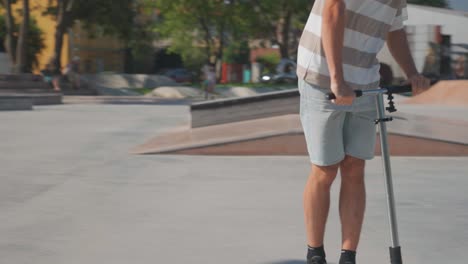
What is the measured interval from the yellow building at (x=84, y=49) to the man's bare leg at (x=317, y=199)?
1800 inches

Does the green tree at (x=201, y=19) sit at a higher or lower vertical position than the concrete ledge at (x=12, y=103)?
higher

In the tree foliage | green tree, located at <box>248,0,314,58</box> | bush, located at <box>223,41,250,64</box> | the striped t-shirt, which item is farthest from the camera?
bush, located at <box>223,41,250,64</box>

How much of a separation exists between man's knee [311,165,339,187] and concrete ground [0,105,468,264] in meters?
0.72

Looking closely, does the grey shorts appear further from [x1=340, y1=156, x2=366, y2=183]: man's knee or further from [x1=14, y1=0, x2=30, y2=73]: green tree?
[x1=14, y1=0, x2=30, y2=73]: green tree

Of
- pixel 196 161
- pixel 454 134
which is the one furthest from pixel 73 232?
pixel 454 134

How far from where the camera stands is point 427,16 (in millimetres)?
38250

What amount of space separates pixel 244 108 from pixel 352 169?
802 cm

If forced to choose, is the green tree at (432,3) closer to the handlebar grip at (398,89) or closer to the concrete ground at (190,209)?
the concrete ground at (190,209)

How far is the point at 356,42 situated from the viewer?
12.4ft

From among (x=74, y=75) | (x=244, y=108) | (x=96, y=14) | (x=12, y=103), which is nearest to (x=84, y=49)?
(x=96, y=14)

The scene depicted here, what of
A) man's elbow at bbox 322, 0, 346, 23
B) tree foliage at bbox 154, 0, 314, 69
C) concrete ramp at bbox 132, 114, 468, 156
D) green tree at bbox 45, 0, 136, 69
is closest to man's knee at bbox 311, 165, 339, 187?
man's elbow at bbox 322, 0, 346, 23

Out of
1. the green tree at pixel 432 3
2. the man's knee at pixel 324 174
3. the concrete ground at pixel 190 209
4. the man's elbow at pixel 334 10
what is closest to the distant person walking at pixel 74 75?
the concrete ground at pixel 190 209

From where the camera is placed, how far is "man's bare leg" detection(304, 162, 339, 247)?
12.7 ft

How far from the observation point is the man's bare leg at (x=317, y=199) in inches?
152
